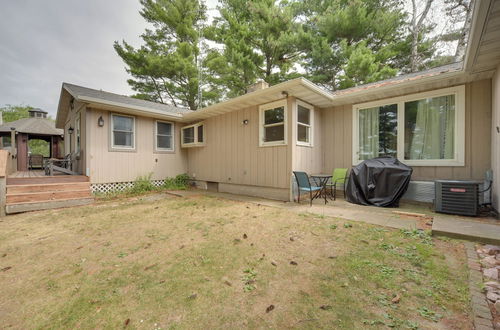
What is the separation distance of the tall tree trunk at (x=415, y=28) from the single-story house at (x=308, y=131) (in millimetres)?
7340

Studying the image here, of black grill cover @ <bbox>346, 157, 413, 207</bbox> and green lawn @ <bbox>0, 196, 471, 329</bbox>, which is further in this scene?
black grill cover @ <bbox>346, 157, 413, 207</bbox>

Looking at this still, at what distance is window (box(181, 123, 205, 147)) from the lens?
25.2ft

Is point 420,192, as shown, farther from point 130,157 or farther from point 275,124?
point 130,157

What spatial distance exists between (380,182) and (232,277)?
4.22 m

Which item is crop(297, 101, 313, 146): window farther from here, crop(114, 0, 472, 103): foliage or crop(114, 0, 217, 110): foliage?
crop(114, 0, 217, 110): foliage

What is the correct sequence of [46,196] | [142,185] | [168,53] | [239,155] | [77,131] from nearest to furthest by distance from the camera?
[46,196] < [239,155] < [142,185] < [77,131] < [168,53]

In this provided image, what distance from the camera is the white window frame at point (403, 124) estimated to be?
4.28m

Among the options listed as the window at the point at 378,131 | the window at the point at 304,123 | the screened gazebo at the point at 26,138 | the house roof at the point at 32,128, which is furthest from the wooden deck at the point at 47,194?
the house roof at the point at 32,128

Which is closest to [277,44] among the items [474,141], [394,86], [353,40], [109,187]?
[353,40]

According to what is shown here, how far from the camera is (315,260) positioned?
2209mm

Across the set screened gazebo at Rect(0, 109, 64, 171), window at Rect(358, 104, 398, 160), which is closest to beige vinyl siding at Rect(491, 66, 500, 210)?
window at Rect(358, 104, 398, 160)

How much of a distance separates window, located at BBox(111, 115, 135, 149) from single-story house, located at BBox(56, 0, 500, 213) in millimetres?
32

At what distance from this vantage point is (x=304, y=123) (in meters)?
5.62

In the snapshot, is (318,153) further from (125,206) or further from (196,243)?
(125,206)
